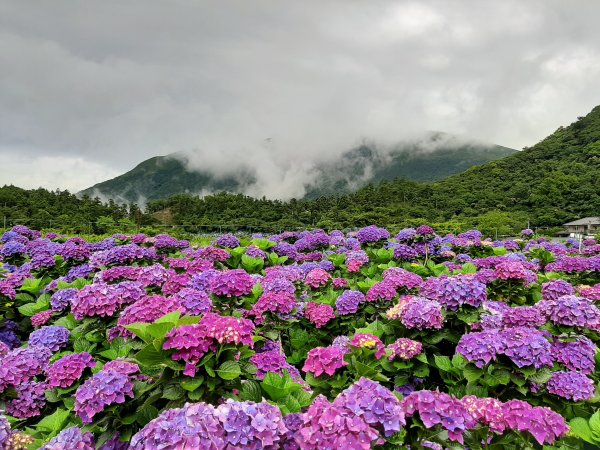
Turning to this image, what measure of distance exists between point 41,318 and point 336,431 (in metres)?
3.87

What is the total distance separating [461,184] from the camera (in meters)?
60.4

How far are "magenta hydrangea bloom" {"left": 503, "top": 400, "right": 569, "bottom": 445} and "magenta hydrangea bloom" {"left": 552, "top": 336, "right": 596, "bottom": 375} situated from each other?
1089 mm

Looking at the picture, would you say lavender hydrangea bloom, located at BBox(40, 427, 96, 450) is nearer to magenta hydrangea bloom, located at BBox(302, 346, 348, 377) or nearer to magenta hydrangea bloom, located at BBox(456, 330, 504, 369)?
magenta hydrangea bloom, located at BBox(302, 346, 348, 377)

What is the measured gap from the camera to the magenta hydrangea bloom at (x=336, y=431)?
1693 mm

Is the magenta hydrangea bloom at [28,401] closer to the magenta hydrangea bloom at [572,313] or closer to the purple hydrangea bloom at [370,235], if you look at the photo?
the magenta hydrangea bloom at [572,313]

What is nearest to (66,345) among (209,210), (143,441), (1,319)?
(1,319)

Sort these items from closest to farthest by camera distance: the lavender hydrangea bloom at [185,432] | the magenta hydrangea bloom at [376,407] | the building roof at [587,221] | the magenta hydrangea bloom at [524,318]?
1. the lavender hydrangea bloom at [185,432]
2. the magenta hydrangea bloom at [376,407]
3. the magenta hydrangea bloom at [524,318]
4. the building roof at [587,221]

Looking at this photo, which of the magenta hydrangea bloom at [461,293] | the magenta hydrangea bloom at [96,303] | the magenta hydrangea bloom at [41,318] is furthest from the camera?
the magenta hydrangea bloom at [41,318]

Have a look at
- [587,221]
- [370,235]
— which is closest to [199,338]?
[370,235]

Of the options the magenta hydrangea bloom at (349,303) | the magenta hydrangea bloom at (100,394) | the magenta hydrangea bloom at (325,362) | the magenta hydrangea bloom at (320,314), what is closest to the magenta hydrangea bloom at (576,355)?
the magenta hydrangea bloom at (325,362)

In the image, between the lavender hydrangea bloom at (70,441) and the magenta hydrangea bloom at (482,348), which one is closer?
the lavender hydrangea bloom at (70,441)

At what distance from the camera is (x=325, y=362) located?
9.30 ft

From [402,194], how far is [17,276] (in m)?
53.1

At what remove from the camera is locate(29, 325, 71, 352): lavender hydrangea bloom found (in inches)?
146
